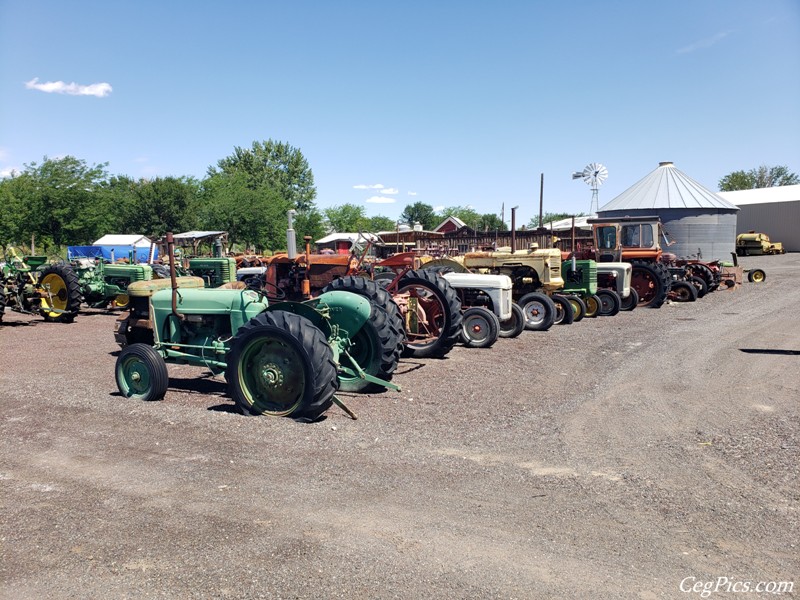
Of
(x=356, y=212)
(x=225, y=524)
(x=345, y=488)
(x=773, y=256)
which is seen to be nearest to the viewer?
(x=225, y=524)

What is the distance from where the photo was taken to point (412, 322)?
34.0 ft

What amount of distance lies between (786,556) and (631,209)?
34.6m

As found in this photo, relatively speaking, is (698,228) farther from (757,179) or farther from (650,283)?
(757,179)

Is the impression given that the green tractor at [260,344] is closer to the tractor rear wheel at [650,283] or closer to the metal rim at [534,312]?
the metal rim at [534,312]

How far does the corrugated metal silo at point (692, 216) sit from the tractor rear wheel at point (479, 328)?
25.8 m

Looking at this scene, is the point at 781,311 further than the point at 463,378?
Yes

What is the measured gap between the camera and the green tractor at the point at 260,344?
6266 millimetres

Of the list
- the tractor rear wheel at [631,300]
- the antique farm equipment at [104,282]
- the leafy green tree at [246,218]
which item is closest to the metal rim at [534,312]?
the tractor rear wheel at [631,300]

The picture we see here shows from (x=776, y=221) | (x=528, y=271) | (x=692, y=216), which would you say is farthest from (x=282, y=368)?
(x=776, y=221)

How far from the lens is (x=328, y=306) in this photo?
743 centimetres

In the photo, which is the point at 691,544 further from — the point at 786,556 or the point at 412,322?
the point at 412,322

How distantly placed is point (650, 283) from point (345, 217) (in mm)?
62924

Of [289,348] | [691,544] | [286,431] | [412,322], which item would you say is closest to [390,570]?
[691,544]

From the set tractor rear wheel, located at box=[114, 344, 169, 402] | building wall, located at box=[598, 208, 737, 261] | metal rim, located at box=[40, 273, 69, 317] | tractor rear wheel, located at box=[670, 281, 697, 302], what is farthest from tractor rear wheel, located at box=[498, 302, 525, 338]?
building wall, located at box=[598, 208, 737, 261]
